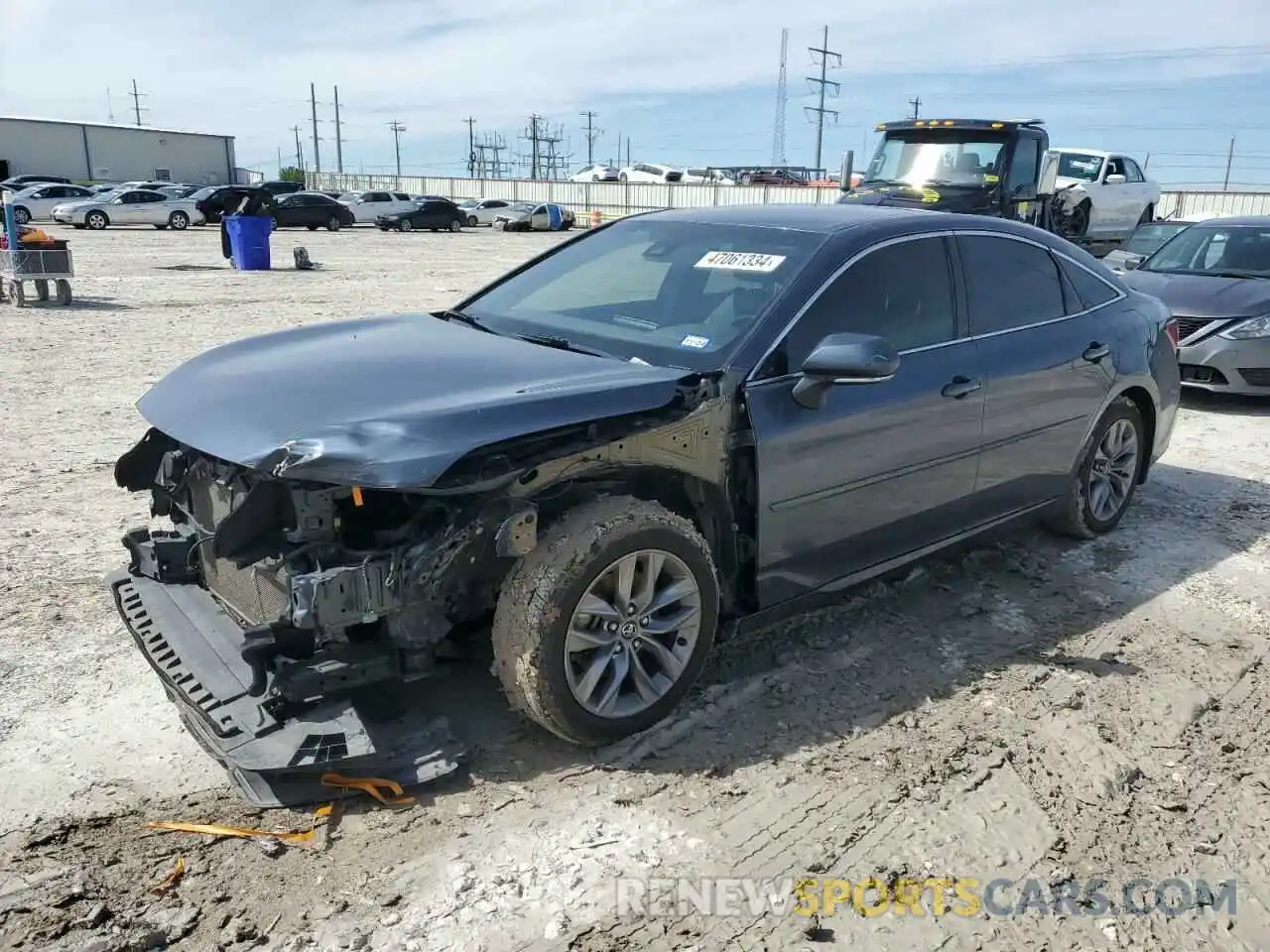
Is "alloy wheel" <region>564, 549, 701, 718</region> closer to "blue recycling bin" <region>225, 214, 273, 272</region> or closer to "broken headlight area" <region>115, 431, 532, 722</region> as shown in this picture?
"broken headlight area" <region>115, 431, 532, 722</region>

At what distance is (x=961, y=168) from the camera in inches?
541

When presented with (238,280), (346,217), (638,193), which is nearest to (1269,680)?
(238,280)

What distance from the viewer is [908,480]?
400 cm

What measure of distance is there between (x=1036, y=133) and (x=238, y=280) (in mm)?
13346

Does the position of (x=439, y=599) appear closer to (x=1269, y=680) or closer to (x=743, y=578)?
(x=743, y=578)

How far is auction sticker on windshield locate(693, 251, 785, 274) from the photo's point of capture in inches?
151

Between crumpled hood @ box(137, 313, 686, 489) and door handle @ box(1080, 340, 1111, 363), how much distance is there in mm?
2585

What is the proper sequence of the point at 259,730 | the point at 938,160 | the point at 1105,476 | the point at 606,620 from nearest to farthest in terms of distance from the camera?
1. the point at 259,730
2. the point at 606,620
3. the point at 1105,476
4. the point at 938,160

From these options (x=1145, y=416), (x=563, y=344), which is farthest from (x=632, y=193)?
(x=563, y=344)

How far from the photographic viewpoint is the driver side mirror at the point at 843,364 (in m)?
3.35

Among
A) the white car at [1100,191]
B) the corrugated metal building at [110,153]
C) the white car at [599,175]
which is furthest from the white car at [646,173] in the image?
the white car at [1100,191]

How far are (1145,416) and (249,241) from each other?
60.6 feet

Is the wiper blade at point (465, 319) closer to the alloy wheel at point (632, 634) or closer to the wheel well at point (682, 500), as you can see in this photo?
the wheel well at point (682, 500)

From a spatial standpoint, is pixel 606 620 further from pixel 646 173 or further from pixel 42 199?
pixel 646 173
